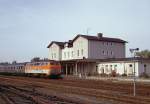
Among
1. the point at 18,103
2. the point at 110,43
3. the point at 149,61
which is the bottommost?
the point at 18,103

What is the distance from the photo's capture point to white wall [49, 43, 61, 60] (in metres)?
72.5

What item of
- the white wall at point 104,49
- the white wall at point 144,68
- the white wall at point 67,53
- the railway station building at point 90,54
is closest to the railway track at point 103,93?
the white wall at point 144,68

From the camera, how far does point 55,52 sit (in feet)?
242

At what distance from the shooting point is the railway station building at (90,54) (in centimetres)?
5377

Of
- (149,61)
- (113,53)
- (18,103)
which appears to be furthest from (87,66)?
(18,103)

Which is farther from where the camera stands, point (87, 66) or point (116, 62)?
point (87, 66)

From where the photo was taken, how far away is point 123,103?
51.6ft

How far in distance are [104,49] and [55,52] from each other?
13.4 metres

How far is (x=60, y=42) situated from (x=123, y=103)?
58.8 m

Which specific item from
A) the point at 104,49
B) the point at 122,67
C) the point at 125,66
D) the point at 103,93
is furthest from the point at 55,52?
the point at 103,93

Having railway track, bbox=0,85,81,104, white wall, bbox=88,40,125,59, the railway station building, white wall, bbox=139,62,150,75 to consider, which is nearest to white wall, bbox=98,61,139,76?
the railway station building

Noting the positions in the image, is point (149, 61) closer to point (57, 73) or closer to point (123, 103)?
point (57, 73)

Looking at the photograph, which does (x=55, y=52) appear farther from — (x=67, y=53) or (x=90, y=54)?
(x=90, y=54)

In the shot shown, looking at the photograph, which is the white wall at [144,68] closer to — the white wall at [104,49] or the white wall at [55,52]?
the white wall at [104,49]
